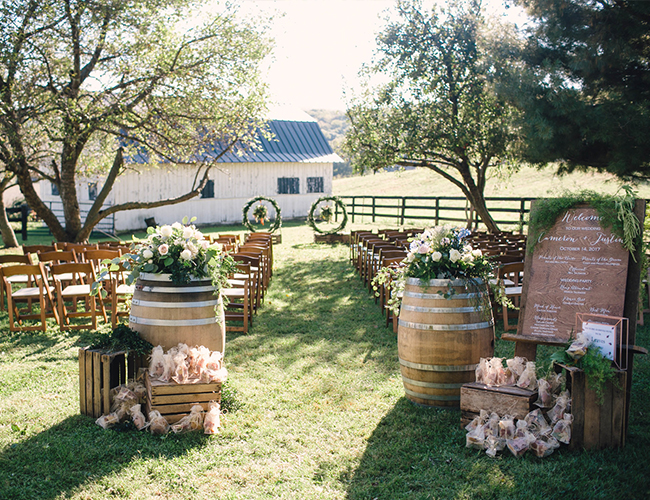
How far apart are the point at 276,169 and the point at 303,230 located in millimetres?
6588

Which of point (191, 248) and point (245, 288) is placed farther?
point (245, 288)

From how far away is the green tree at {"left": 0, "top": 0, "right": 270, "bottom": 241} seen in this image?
38.3ft

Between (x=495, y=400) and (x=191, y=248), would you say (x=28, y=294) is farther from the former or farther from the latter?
(x=495, y=400)

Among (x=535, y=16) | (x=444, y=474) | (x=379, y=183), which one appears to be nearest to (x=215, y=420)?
(x=444, y=474)

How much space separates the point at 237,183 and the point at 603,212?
24674 millimetres

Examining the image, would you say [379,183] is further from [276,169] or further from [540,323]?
[540,323]

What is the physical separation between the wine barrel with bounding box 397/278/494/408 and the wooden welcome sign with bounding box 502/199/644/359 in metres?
0.32

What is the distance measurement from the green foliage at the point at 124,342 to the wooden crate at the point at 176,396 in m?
0.32

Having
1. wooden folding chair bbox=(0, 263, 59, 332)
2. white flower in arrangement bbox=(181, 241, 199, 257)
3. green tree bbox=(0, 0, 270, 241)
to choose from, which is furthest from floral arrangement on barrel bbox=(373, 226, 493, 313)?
green tree bbox=(0, 0, 270, 241)

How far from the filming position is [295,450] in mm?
4277

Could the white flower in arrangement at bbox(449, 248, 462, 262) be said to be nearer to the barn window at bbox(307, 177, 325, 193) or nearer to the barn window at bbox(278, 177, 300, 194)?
the barn window at bbox(278, 177, 300, 194)

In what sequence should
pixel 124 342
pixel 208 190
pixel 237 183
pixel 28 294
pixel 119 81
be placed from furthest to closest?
pixel 237 183 < pixel 208 190 < pixel 119 81 < pixel 28 294 < pixel 124 342

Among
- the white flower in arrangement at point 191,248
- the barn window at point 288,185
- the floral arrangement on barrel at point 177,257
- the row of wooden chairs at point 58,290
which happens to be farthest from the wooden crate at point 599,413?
the barn window at point 288,185

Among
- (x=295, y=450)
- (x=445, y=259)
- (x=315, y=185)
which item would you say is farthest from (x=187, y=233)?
(x=315, y=185)
